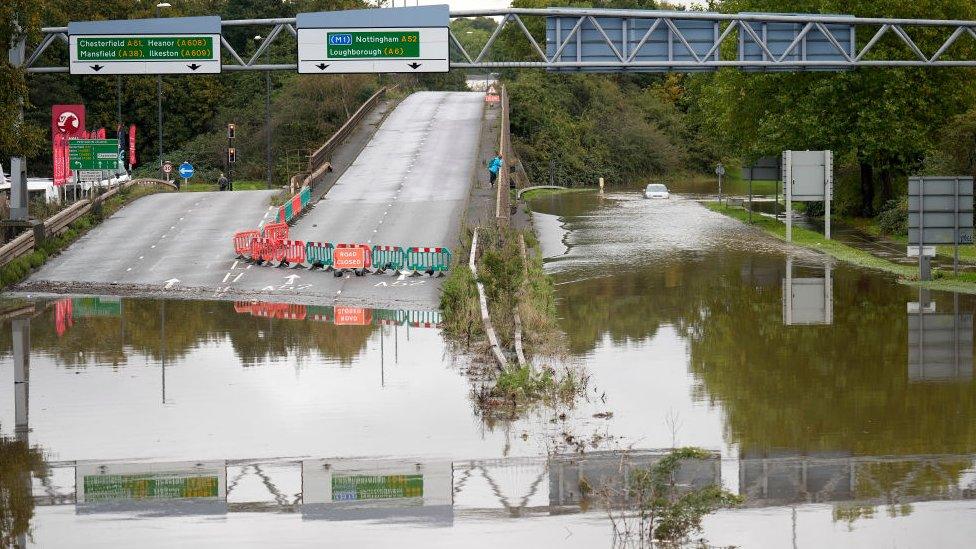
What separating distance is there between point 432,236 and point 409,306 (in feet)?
36.9

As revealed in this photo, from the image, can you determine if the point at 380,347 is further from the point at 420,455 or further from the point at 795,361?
the point at 420,455

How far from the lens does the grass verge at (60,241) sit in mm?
39406

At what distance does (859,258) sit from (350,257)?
17075 mm

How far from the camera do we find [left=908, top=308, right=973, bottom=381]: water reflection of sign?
23.2 metres

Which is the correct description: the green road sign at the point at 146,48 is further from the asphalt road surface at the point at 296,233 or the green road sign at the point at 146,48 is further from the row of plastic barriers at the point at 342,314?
the row of plastic barriers at the point at 342,314

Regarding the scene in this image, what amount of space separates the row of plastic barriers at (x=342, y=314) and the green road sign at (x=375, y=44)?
30.2ft

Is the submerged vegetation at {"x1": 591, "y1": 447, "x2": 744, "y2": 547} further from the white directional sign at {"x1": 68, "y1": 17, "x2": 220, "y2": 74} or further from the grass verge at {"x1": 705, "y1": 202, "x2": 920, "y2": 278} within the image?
the white directional sign at {"x1": 68, "y1": 17, "x2": 220, "y2": 74}

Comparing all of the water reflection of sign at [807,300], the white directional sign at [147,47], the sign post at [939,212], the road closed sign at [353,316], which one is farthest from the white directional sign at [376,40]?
the sign post at [939,212]

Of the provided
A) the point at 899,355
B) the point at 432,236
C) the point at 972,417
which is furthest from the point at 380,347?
the point at 432,236

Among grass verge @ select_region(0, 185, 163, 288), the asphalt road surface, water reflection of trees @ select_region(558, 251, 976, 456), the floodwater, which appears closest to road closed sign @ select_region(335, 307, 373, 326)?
the floodwater

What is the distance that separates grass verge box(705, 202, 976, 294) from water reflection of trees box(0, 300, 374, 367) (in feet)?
52.6

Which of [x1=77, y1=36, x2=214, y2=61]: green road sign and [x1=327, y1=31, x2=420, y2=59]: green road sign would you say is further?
[x1=77, y1=36, x2=214, y2=61]: green road sign

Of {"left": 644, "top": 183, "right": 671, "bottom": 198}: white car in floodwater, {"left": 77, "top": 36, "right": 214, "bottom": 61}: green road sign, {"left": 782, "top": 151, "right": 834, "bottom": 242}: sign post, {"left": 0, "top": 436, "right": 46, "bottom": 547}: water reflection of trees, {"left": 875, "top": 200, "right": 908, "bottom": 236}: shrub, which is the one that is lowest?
{"left": 0, "top": 436, "right": 46, "bottom": 547}: water reflection of trees

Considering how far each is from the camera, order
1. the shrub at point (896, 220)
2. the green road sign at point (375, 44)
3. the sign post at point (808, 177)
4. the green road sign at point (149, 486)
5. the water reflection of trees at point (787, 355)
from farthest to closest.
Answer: the shrub at point (896, 220)
the sign post at point (808, 177)
the green road sign at point (375, 44)
the water reflection of trees at point (787, 355)
the green road sign at point (149, 486)
